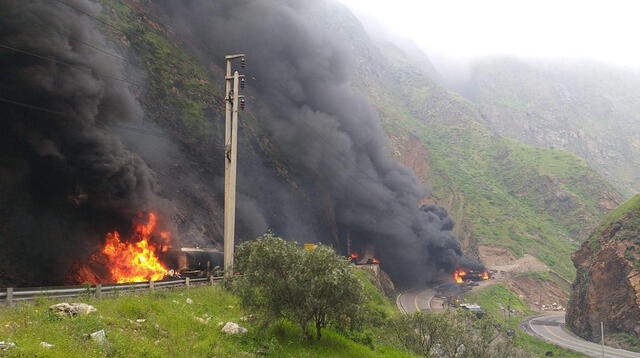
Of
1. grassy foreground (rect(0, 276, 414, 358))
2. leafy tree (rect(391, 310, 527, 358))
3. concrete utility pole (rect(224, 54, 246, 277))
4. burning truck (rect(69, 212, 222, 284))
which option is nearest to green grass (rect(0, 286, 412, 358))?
grassy foreground (rect(0, 276, 414, 358))

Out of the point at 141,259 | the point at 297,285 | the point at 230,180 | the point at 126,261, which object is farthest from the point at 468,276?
the point at 297,285

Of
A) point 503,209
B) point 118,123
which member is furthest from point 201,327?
point 503,209

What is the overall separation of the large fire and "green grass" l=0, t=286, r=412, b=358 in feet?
48.8

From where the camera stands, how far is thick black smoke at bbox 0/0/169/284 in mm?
33594

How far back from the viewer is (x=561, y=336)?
212 ft

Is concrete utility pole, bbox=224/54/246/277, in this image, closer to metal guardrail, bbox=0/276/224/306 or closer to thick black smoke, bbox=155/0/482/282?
metal guardrail, bbox=0/276/224/306

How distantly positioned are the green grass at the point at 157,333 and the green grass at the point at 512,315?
158 feet

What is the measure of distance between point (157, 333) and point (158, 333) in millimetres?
35

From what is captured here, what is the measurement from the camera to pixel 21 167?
113 ft

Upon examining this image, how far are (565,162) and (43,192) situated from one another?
165 m

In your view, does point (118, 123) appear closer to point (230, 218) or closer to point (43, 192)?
point (43, 192)

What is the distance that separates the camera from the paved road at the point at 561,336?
54.9 m

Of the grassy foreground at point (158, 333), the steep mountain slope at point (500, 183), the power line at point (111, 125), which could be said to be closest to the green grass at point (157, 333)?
the grassy foreground at point (158, 333)

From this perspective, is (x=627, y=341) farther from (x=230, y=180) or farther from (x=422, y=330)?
(x=230, y=180)
